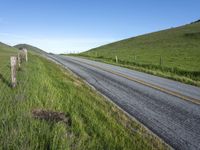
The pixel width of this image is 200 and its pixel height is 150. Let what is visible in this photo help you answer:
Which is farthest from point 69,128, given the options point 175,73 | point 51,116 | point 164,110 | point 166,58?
point 166,58

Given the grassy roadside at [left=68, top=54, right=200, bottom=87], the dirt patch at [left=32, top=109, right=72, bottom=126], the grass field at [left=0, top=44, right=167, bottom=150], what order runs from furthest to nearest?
the grassy roadside at [left=68, top=54, right=200, bottom=87] → the dirt patch at [left=32, top=109, right=72, bottom=126] → the grass field at [left=0, top=44, right=167, bottom=150]

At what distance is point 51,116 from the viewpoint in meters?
6.66

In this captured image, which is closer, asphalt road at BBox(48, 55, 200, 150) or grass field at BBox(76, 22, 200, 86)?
asphalt road at BBox(48, 55, 200, 150)

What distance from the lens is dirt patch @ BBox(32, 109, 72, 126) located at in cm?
643

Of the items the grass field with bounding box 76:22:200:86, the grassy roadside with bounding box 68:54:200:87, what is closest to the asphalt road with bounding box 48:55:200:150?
the grassy roadside with bounding box 68:54:200:87

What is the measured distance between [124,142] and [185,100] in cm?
487

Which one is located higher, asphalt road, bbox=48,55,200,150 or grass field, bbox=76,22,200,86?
grass field, bbox=76,22,200,86

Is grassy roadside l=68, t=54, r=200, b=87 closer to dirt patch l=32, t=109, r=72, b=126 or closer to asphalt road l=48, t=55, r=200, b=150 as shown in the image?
asphalt road l=48, t=55, r=200, b=150

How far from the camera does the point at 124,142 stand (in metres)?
5.44

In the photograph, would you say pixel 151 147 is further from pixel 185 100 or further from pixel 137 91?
pixel 137 91

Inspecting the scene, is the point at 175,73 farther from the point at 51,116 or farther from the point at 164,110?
the point at 51,116

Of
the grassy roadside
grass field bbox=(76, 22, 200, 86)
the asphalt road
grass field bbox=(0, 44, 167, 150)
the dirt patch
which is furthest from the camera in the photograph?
grass field bbox=(76, 22, 200, 86)

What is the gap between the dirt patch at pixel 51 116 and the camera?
253 inches

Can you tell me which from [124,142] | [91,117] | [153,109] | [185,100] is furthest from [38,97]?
[185,100]
